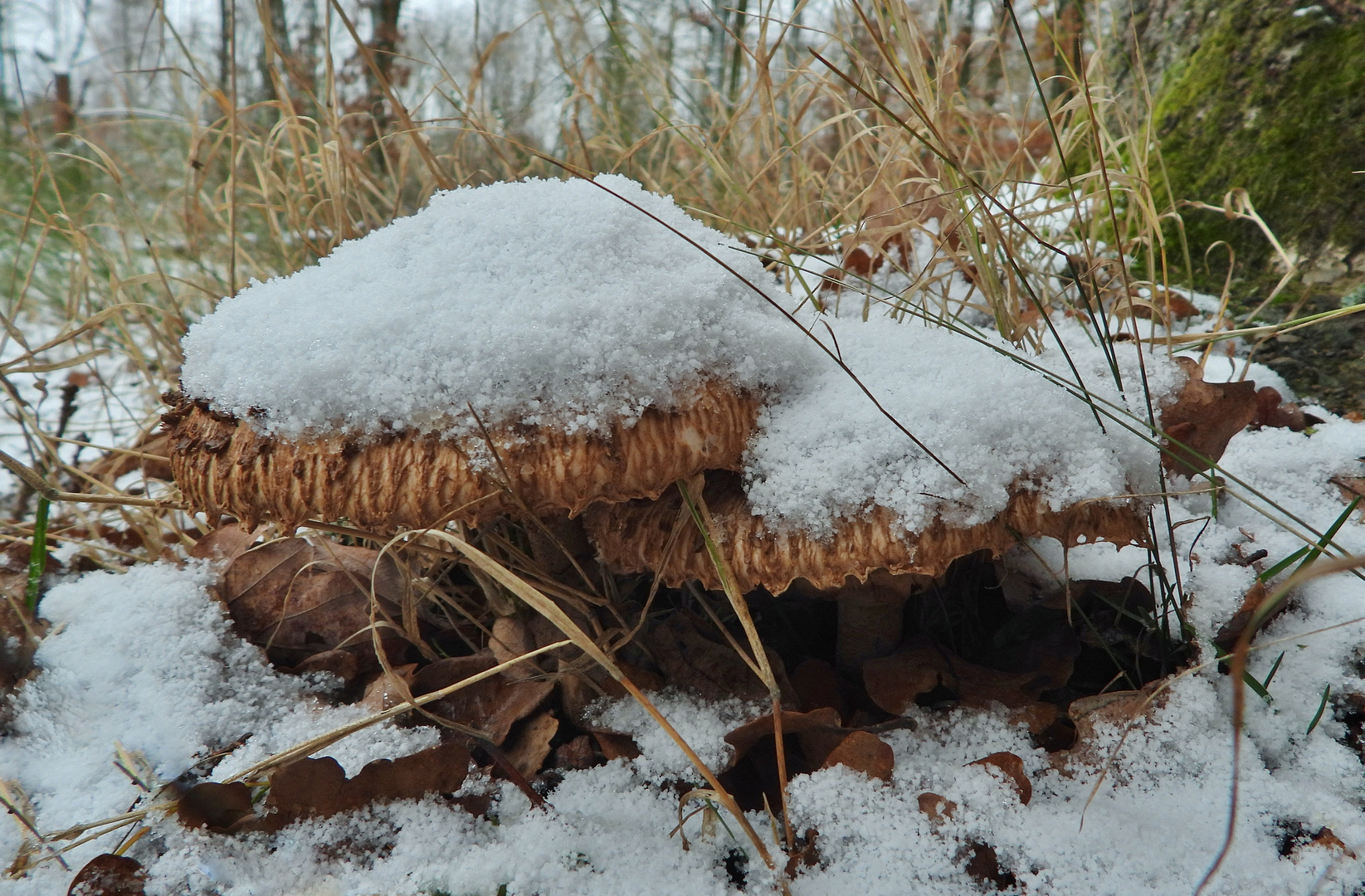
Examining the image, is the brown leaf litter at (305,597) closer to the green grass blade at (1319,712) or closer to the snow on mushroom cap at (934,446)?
the snow on mushroom cap at (934,446)

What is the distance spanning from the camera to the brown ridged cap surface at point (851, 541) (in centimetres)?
121

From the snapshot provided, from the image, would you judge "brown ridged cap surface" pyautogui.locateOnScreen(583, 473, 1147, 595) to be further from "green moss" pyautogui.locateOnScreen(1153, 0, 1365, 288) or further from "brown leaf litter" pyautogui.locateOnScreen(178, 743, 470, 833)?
"green moss" pyautogui.locateOnScreen(1153, 0, 1365, 288)

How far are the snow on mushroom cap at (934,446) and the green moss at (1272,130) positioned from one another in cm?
139

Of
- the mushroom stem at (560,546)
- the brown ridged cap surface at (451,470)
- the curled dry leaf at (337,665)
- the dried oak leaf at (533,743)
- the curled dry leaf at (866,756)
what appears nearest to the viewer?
the brown ridged cap surface at (451,470)

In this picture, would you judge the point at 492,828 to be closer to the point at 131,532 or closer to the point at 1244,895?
the point at 1244,895

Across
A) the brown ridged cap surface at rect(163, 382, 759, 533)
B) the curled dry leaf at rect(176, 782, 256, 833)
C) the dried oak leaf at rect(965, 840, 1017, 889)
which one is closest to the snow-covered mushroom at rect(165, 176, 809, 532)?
the brown ridged cap surface at rect(163, 382, 759, 533)

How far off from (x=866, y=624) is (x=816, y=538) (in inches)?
20.6

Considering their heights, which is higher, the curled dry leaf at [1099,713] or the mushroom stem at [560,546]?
the mushroom stem at [560,546]

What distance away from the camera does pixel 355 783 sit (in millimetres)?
1459

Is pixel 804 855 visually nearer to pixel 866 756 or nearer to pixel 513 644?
pixel 866 756

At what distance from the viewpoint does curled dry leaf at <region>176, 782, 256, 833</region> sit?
1431 mm

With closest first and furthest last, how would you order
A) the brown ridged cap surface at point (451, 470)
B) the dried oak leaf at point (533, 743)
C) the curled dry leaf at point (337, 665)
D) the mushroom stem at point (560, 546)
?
Answer: the brown ridged cap surface at point (451, 470), the dried oak leaf at point (533, 743), the mushroom stem at point (560, 546), the curled dry leaf at point (337, 665)

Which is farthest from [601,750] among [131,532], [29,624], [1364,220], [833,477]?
[1364,220]

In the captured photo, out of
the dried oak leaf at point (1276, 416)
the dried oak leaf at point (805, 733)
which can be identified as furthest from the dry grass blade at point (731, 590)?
the dried oak leaf at point (1276, 416)
